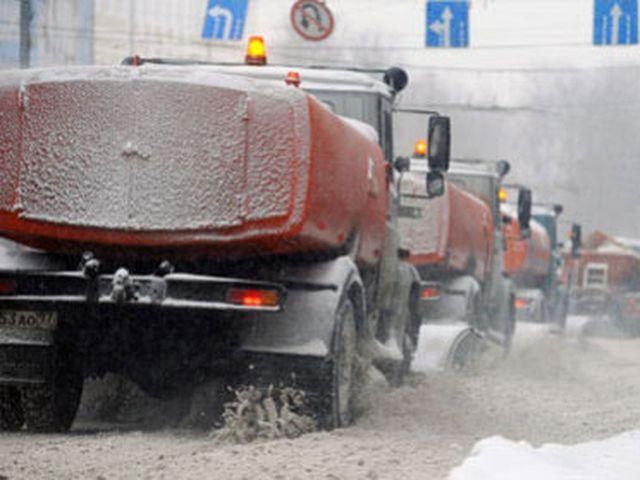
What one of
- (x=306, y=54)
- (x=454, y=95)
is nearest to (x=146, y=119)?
(x=306, y=54)

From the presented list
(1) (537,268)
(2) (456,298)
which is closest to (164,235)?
(2) (456,298)

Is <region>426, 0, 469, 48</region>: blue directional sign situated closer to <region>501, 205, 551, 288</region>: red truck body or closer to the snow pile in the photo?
<region>501, 205, 551, 288</region>: red truck body

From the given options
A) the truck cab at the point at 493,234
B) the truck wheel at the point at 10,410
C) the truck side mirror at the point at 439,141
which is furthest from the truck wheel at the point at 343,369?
the truck cab at the point at 493,234

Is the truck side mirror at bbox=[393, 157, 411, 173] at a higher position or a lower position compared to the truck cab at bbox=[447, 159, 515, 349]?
higher

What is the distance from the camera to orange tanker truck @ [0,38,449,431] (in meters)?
8.12

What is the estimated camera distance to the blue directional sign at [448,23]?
24469mm

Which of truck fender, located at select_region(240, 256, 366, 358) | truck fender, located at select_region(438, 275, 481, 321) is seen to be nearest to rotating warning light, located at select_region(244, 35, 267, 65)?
truck fender, located at select_region(240, 256, 366, 358)

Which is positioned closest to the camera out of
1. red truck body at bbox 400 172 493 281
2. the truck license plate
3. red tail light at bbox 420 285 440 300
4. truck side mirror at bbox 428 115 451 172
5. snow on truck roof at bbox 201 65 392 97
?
the truck license plate

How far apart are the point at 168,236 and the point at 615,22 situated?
51.2 feet

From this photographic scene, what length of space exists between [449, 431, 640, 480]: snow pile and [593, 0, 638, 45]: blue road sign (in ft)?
50.0

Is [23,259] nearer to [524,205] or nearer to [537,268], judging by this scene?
[524,205]

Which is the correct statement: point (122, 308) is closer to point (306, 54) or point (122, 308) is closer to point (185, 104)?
point (185, 104)

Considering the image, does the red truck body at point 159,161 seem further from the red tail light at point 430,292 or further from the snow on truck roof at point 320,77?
the red tail light at point 430,292

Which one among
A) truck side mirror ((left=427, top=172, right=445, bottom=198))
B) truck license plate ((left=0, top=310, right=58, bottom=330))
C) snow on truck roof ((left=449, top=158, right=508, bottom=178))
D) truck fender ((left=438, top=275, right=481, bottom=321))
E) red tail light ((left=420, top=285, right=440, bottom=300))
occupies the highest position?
truck side mirror ((left=427, top=172, right=445, bottom=198))
